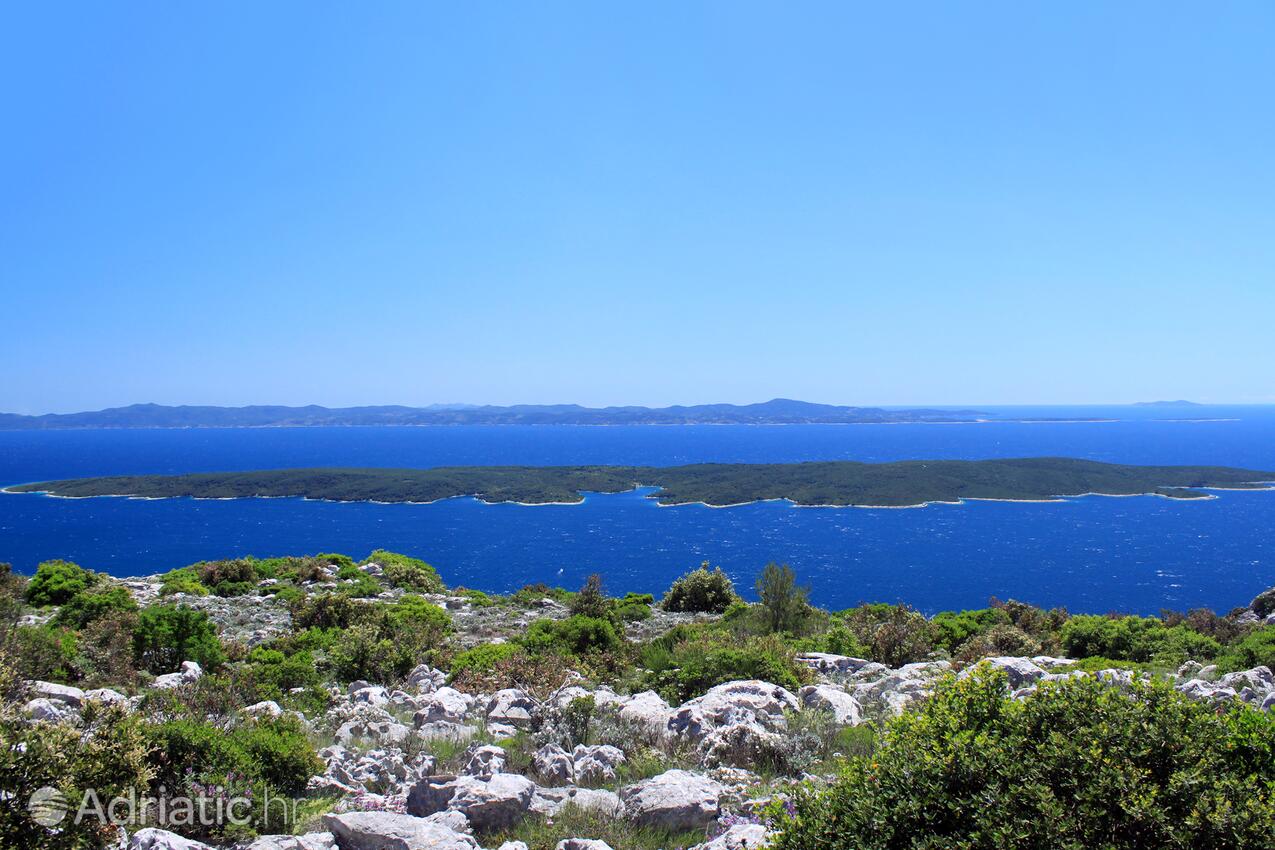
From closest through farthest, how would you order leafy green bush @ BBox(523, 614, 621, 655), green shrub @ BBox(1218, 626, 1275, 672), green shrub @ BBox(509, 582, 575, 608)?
green shrub @ BBox(1218, 626, 1275, 672)
leafy green bush @ BBox(523, 614, 621, 655)
green shrub @ BBox(509, 582, 575, 608)

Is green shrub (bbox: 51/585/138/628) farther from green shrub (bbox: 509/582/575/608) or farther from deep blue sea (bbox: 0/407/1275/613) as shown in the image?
deep blue sea (bbox: 0/407/1275/613)

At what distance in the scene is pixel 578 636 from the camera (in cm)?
1773

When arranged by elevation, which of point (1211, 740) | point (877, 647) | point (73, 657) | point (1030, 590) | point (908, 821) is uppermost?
point (1211, 740)

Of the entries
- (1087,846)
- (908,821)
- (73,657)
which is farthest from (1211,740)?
(73,657)

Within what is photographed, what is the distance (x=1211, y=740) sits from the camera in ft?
15.1

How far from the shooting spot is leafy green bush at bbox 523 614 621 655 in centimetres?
1728

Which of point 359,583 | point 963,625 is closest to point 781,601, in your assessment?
point 963,625

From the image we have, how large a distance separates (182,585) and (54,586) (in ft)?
13.1

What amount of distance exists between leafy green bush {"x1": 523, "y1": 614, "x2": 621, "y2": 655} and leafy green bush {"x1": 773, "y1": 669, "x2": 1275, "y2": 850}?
41.8 feet

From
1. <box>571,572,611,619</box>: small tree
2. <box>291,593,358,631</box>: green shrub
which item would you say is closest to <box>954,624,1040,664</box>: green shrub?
<box>571,572,611,619</box>: small tree

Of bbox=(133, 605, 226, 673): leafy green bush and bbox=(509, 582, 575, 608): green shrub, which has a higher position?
bbox=(133, 605, 226, 673): leafy green bush

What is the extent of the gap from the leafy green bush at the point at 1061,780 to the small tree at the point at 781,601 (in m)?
17.8

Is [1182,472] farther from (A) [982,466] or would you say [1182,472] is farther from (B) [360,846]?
(B) [360,846]

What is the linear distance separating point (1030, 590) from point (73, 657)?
2770 inches
